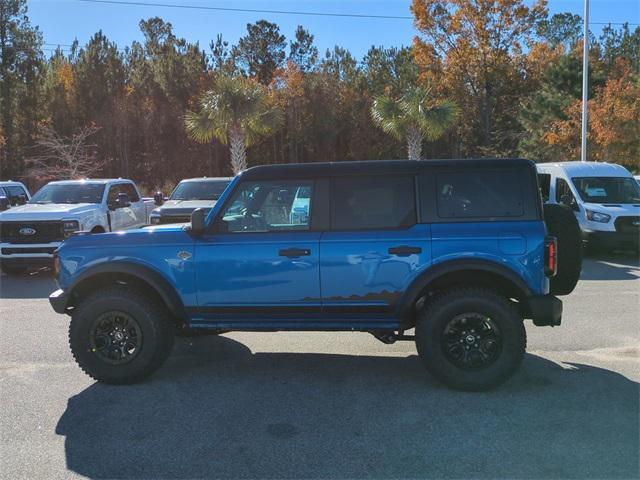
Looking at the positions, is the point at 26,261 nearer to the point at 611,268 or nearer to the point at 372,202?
the point at 372,202

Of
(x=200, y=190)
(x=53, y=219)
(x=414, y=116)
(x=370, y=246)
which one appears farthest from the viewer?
(x=414, y=116)

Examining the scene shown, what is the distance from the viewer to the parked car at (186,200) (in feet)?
37.6

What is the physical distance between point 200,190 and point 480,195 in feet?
30.3

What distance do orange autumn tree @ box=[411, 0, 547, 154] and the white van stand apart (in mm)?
24424

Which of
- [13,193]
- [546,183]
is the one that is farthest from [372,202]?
[13,193]

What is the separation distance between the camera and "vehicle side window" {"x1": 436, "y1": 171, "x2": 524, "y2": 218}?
4.71 meters

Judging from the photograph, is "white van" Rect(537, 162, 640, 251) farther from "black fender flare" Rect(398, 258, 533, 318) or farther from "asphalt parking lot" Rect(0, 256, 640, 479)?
"black fender flare" Rect(398, 258, 533, 318)

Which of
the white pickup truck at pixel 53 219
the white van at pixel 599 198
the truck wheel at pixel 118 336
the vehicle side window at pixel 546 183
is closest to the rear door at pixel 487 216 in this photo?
the truck wheel at pixel 118 336

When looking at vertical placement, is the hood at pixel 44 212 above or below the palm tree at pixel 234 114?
below

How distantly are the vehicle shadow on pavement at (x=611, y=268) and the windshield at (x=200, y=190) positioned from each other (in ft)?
25.5

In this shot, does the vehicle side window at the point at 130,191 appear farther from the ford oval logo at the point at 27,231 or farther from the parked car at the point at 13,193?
the parked car at the point at 13,193

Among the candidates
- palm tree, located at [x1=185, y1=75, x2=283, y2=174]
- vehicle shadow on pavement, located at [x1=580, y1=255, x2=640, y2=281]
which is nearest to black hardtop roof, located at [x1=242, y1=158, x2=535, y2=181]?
vehicle shadow on pavement, located at [x1=580, y1=255, x2=640, y2=281]

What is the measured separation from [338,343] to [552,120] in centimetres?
2418

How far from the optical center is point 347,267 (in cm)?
467
